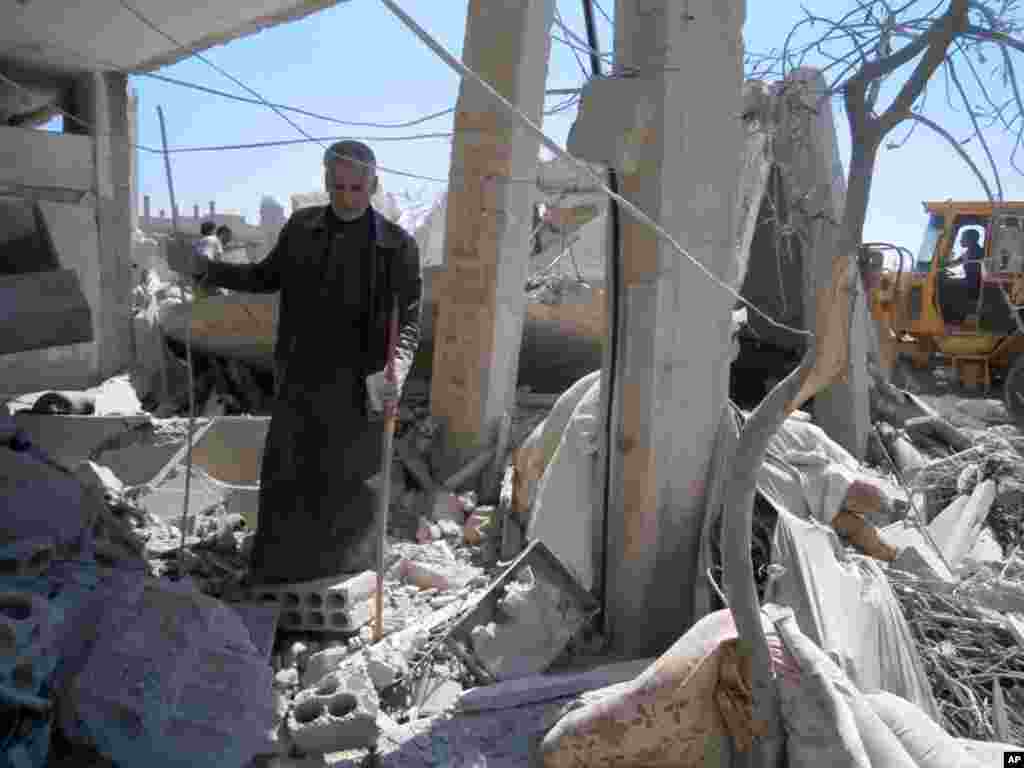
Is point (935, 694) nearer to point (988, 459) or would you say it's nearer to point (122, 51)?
point (988, 459)

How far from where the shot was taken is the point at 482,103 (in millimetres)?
5723

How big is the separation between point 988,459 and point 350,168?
477cm

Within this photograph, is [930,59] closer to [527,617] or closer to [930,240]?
[527,617]

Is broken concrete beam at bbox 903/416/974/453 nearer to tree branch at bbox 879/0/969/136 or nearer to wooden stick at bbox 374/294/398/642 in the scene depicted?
wooden stick at bbox 374/294/398/642

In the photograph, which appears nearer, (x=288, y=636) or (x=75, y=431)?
(x=288, y=636)

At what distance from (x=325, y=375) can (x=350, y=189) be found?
2.69 ft

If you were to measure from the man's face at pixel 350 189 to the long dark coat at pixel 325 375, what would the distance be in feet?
0.21

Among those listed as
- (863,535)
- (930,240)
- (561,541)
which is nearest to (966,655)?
(863,535)

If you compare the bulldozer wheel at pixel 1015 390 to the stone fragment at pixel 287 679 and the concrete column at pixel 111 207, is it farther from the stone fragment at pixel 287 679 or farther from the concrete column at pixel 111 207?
the concrete column at pixel 111 207

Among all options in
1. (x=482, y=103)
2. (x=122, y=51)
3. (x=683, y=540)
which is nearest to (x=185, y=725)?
(x=683, y=540)

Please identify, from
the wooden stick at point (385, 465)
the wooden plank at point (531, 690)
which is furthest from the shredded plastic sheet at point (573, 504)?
the wooden stick at point (385, 465)

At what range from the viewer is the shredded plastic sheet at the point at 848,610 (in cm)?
301

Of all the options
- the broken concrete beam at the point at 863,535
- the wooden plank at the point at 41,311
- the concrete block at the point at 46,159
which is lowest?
the broken concrete beam at the point at 863,535

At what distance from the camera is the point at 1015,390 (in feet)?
33.7
